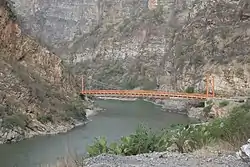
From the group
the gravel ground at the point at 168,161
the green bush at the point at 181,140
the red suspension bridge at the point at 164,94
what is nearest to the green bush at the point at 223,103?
the red suspension bridge at the point at 164,94

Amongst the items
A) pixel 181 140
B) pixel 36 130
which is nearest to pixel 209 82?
pixel 36 130

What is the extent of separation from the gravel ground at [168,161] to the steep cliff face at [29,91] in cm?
2999

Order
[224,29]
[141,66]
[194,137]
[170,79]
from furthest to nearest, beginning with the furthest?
1. [141,66]
2. [170,79]
3. [224,29]
4. [194,137]

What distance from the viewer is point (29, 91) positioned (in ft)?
164

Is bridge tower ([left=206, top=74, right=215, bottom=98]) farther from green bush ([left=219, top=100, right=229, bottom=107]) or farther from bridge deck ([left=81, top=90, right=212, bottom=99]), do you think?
green bush ([left=219, top=100, right=229, bottom=107])

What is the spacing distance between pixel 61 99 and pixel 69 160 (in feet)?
157

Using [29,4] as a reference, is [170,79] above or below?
below

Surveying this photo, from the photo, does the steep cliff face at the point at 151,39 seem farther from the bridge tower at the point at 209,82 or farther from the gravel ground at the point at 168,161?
the gravel ground at the point at 168,161

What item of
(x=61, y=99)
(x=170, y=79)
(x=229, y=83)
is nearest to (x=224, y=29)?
(x=229, y=83)

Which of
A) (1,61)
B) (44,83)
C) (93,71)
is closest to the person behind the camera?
(1,61)

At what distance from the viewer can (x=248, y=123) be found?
10391mm

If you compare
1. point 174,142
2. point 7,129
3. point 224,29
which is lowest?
point 7,129

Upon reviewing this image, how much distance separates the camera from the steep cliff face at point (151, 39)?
78125 mm

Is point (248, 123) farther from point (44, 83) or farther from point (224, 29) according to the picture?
point (224, 29)
